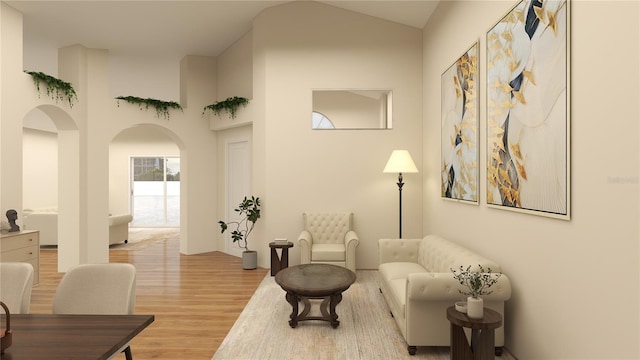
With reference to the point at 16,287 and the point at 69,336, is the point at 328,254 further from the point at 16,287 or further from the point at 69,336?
the point at 69,336

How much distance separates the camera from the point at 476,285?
106 inches

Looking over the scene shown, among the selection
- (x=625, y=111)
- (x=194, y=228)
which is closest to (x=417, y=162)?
(x=625, y=111)

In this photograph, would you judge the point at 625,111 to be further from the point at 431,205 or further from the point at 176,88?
the point at 176,88

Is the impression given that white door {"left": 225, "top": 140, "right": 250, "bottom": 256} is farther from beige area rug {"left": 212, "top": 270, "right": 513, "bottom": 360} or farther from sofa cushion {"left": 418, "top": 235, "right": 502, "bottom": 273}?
sofa cushion {"left": 418, "top": 235, "right": 502, "bottom": 273}

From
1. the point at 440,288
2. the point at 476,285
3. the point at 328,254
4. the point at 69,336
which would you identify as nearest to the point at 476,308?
the point at 476,285

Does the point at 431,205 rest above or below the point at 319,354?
above

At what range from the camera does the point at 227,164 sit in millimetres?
7707

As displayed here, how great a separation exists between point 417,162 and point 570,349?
3936 mm

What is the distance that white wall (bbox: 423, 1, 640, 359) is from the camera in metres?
1.96

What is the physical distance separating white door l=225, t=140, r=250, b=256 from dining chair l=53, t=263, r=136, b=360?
4.82 meters

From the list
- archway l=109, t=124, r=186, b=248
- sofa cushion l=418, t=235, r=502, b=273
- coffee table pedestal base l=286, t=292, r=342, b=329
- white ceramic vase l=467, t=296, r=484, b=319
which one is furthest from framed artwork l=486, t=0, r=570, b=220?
archway l=109, t=124, r=186, b=248

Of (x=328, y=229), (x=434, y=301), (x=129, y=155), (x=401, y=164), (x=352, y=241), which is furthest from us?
(x=129, y=155)

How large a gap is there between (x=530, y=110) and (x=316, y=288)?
2.39 meters

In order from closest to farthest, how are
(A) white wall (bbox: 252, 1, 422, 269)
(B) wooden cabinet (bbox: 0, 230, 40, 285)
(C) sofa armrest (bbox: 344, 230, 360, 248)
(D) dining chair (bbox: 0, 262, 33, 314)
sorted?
(D) dining chair (bbox: 0, 262, 33, 314)
(B) wooden cabinet (bbox: 0, 230, 40, 285)
(C) sofa armrest (bbox: 344, 230, 360, 248)
(A) white wall (bbox: 252, 1, 422, 269)
